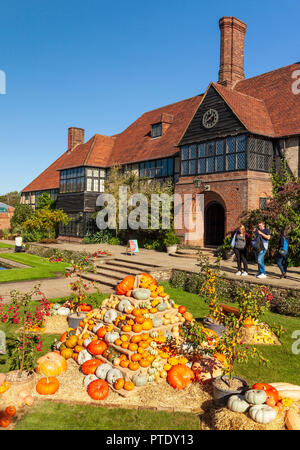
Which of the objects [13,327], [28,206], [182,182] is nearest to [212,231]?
[182,182]

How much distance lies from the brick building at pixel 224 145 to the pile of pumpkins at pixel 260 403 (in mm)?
15366

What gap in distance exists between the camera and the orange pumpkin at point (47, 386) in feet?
20.5

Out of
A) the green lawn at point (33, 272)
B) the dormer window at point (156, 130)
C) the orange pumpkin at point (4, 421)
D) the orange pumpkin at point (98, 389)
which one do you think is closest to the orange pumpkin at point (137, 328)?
A: the orange pumpkin at point (98, 389)

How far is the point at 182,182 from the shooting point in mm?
23828

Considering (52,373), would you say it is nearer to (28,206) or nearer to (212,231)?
(212,231)

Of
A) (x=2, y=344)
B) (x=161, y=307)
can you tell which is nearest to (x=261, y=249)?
(x=161, y=307)

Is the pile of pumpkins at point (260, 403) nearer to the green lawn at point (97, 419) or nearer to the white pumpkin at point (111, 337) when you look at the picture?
the green lawn at point (97, 419)

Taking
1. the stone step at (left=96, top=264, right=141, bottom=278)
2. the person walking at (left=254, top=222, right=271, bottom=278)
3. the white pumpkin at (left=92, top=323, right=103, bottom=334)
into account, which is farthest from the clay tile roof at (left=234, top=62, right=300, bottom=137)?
the white pumpkin at (left=92, top=323, right=103, bottom=334)

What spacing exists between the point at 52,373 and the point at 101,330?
4.68ft

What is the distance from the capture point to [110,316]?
8180 millimetres

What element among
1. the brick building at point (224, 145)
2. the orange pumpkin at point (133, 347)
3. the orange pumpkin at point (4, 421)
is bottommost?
the orange pumpkin at point (4, 421)

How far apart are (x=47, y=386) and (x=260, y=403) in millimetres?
3685

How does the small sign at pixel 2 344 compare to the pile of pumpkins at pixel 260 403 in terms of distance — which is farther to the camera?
the small sign at pixel 2 344

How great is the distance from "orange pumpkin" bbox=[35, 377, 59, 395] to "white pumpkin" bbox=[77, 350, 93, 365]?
1016 millimetres
